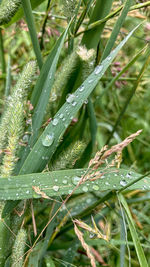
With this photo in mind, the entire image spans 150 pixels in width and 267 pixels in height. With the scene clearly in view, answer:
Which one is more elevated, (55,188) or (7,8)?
(7,8)

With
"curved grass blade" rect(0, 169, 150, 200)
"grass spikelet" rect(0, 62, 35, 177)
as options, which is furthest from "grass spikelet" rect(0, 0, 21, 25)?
"curved grass blade" rect(0, 169, 150, 200)

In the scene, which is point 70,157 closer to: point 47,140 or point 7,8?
point 47,140

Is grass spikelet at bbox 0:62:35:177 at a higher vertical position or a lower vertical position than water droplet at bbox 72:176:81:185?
higher

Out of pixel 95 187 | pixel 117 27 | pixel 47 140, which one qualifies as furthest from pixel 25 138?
pixel 117 27


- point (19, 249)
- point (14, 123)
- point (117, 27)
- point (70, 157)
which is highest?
point (117, 27)

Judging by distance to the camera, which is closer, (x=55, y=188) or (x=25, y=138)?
(x=55, y=188)

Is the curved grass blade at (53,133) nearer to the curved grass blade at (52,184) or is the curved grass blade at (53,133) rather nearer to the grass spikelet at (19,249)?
the curved grass blade at (52,184)

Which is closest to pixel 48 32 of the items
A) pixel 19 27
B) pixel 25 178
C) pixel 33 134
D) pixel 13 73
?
pixel 19 27

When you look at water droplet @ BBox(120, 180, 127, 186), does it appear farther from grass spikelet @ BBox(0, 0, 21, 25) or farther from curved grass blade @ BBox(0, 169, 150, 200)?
grass spikelet @ BBox(0, 0, 21, 25)
